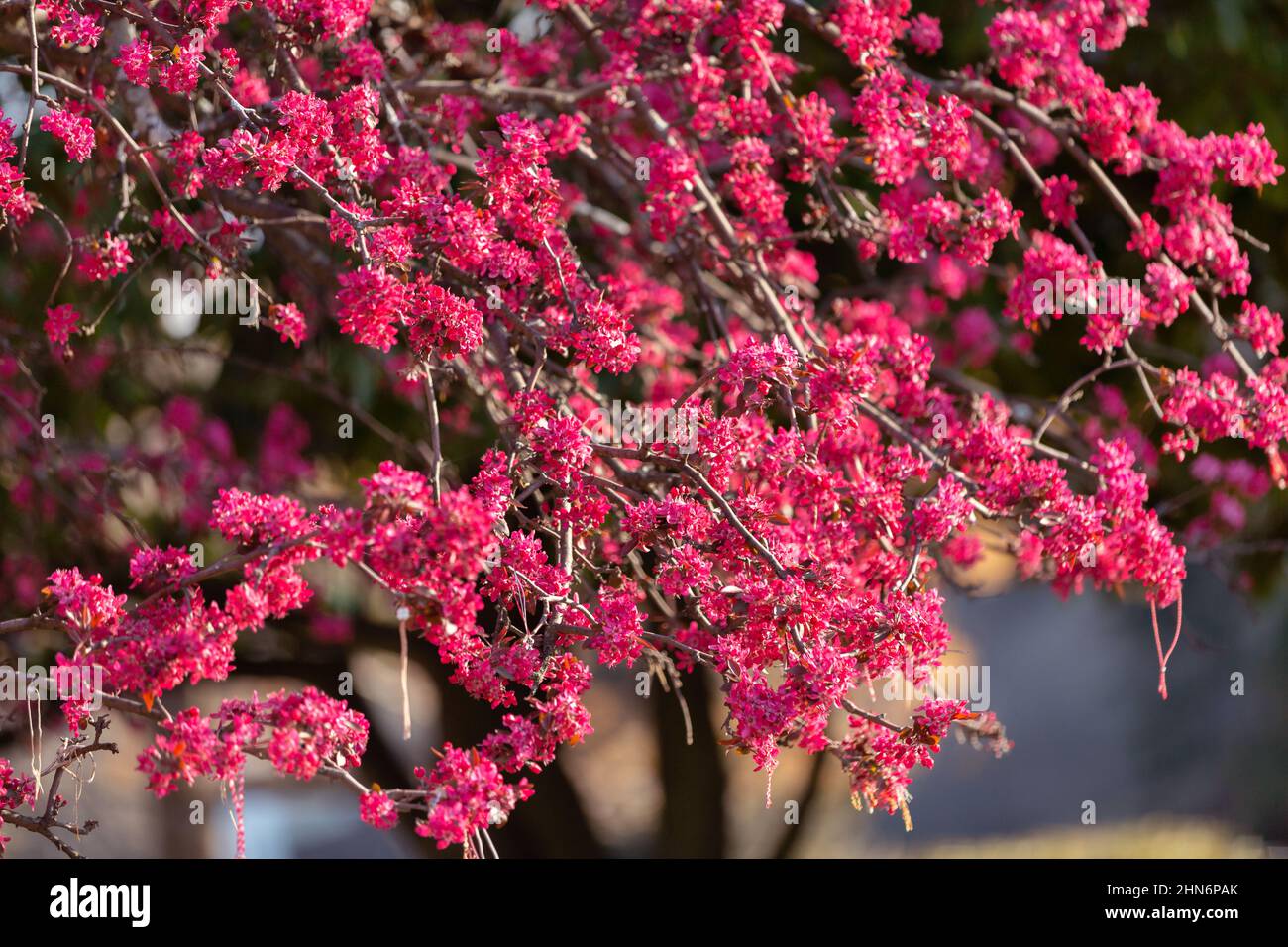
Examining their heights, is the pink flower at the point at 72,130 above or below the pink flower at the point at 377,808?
above

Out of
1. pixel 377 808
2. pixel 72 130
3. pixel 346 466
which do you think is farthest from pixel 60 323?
pixel 346 466

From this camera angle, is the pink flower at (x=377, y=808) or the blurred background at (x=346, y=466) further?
the blurred background at (x=346, y=466)

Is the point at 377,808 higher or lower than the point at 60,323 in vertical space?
lower

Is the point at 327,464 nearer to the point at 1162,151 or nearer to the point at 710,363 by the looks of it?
the point at 710,363

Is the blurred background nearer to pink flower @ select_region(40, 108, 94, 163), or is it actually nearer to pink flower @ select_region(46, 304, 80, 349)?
pink flower @ select_region(46, 304, 80, 349)

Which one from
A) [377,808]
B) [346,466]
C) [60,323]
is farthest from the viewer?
[346,466]

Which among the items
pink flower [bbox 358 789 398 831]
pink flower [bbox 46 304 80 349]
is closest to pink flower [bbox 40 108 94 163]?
pink flower [bbox 46 304 80 349]

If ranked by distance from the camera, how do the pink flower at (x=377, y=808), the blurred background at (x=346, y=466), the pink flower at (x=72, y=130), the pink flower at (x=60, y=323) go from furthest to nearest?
the blurred background at (x=346, y=466) < the pink flower at (x=60, y=323) < the pink flower at (x=72, y=130) < the pink flower at (x=377, y=808)

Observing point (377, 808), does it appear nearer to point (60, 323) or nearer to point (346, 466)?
point (60, 323)

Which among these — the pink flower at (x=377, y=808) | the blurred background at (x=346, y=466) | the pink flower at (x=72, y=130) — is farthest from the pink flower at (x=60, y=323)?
the pink flower at (x=377, y=808)

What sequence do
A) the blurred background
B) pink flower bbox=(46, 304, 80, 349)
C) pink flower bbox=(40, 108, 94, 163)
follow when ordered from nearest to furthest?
pink flower bbox=(40, 108, 94, 163) → pink flower bbox=(46, 304, 80, 349) → the blurred background

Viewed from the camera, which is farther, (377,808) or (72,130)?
(72,130)

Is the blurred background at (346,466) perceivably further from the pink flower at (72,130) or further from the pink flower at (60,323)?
the pink flower at (72,130)
